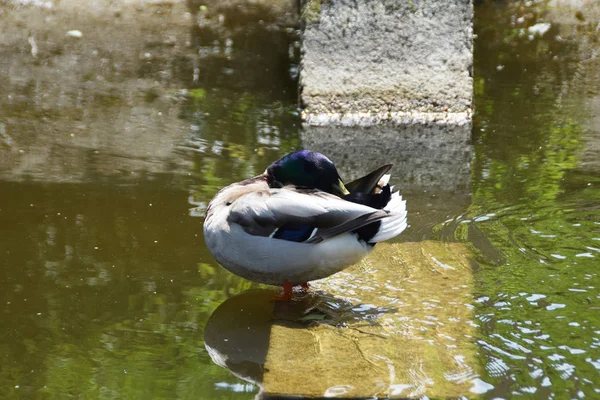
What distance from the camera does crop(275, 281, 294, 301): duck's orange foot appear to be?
3381mm

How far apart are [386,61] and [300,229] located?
2.96 metres

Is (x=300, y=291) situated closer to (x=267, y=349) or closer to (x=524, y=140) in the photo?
(x=267, y=349)

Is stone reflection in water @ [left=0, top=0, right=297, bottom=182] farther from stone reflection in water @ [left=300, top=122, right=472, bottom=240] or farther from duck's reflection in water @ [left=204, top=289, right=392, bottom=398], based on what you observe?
duck's reflection in water @ [left=204, top=289, right=392, bottom=398]

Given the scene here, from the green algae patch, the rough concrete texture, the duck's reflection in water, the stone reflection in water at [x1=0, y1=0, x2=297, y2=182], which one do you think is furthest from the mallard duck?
the rough concrete texture

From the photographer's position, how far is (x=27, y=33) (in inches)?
284

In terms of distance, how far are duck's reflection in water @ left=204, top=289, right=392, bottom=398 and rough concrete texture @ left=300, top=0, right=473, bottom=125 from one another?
2.52 meters

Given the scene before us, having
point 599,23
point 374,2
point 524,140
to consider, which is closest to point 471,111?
point 524,140

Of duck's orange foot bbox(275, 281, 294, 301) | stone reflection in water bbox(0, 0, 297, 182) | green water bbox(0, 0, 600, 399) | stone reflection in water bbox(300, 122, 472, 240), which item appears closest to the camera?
green water bbox(0, 0, 600, 399)

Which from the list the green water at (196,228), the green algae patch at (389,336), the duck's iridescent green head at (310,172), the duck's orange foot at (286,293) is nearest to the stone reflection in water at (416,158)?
the green water at (196,228)

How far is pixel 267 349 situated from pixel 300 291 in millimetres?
565

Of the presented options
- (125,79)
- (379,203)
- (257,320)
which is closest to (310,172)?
(379,203)

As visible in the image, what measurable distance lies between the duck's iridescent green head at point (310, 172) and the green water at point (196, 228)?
1.69ft

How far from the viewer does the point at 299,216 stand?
318cm

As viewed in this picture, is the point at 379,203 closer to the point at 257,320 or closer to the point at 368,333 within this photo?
the point at 368,333
